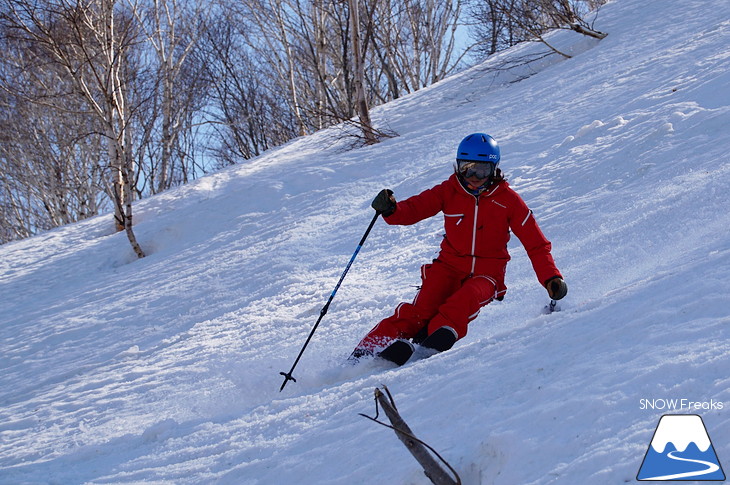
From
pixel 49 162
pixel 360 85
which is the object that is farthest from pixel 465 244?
pixel 49 162

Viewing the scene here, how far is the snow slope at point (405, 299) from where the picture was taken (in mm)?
2291

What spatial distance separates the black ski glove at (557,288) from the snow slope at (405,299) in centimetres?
31

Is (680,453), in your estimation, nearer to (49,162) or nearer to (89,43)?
(89,43)

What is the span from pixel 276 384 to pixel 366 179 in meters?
5.41

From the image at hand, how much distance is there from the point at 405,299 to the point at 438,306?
3.97 feet

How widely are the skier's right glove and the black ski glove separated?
3.50 ft

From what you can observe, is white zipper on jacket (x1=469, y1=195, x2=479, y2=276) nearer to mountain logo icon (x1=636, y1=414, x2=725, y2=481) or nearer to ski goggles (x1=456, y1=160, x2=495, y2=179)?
ski goggles (x1=456, y1=160, x2=495, y2=179)

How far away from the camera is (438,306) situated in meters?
3.92

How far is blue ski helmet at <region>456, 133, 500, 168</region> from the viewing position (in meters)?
3.82

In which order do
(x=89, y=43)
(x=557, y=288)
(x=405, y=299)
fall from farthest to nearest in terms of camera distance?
(x=89, y=43) → (x=405, y=299) → (x=557, y=288)

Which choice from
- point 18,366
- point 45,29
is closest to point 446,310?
point 18,366

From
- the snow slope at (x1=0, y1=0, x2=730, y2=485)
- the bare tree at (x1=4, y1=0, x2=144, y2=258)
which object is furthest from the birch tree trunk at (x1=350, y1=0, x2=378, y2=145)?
the bare tree at (x1=4, y1=0, x2=144, y2=258)

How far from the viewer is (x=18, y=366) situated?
19.9 ft

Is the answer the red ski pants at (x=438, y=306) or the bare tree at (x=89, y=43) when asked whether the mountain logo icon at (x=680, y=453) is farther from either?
the bare tree at (x=89, y=43)
